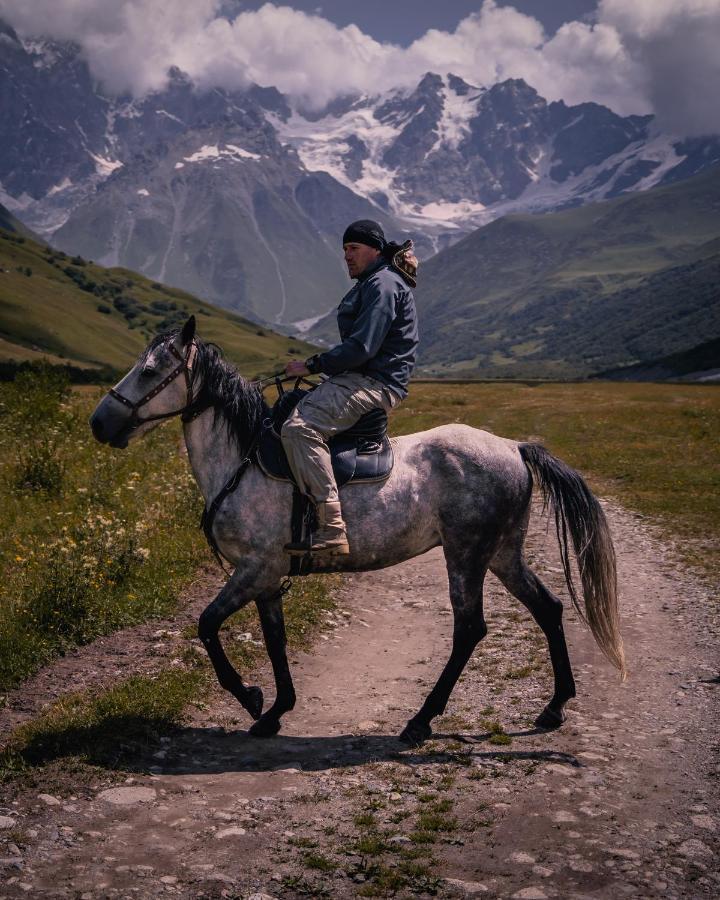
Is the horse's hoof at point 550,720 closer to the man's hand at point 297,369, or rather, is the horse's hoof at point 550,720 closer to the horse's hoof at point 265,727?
the horse's hoof at point 265,727

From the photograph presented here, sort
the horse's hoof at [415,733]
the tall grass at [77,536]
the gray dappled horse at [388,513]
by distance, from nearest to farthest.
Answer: the horse's hoof at [415,733] < the gray dappled horse at [388,513] < the tall grass at [77,536]

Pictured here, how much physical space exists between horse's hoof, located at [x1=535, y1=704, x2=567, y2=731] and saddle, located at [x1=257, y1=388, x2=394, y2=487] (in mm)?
3308

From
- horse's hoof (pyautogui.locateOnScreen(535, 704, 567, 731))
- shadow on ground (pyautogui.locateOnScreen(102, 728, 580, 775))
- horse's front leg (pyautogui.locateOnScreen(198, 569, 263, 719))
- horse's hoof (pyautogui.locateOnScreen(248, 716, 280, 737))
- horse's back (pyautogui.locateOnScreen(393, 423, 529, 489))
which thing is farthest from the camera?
horse's back (pyautogui.locateOnScreen(393, 423, 529, 489))

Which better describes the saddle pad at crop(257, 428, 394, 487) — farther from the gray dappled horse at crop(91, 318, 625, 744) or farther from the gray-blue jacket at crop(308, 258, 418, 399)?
the gray-blue jacket at crop(308, 258, 418, 399)

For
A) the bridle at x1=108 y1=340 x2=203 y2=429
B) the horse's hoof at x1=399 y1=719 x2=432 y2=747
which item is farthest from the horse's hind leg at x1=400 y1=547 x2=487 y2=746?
the bridle at x1=108 y1=340 x2=203 y2=429

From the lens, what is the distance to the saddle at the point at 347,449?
8.88 m

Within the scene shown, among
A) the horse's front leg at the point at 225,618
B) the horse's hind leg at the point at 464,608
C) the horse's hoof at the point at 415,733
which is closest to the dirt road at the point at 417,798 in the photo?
the horse's hoof at the point at 415,733

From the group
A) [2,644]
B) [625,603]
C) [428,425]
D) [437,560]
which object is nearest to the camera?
[2,644]

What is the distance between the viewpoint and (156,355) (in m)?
8.88

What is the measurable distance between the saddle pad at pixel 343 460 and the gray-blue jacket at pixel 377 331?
Result: 0.78 metres

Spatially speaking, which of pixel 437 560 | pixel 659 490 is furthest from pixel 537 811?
pixel 659 490

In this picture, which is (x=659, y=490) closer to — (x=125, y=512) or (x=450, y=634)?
(x=450, y=634)

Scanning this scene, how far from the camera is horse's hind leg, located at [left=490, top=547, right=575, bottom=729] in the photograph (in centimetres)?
944

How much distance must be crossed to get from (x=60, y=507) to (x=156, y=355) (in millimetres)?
9265
